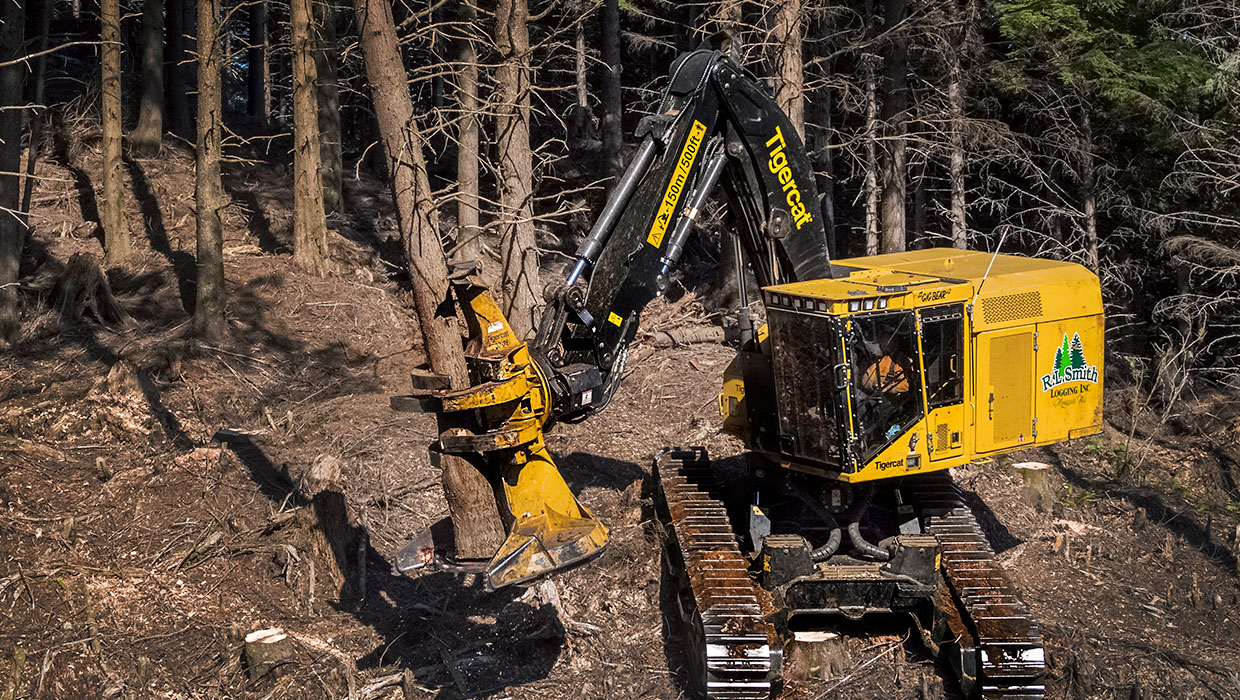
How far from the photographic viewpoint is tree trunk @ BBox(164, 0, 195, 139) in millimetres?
24266

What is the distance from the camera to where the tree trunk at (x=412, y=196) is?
28.4 ft

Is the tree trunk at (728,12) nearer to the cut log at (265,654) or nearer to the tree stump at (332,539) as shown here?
the tree stump at (332,539)

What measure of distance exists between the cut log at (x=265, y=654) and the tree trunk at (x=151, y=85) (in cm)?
1539

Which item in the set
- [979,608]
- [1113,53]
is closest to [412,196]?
[979,608]

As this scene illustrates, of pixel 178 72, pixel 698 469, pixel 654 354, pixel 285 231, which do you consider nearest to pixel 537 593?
pixel 698 469

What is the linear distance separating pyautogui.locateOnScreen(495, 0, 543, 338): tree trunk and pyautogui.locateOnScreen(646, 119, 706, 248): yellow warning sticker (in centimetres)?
357

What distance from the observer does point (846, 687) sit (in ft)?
27.7

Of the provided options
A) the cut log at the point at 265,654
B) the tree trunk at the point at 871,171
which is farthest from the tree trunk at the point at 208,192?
the tree trunk at the point at 871,171

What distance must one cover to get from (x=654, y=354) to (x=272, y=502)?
6052 mm

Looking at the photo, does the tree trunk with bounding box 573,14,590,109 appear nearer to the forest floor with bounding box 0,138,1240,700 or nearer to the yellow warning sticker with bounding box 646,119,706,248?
the forest floor with bounding box 0,138,1240,700

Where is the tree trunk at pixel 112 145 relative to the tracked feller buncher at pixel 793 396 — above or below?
above

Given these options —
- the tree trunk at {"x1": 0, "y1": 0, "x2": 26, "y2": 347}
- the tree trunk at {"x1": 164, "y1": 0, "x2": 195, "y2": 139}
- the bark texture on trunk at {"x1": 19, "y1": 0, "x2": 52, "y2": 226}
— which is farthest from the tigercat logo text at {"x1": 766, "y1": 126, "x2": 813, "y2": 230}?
the tree trunk at {"x1": 164, "y1": 0, "x2": 195, "y2": 139}

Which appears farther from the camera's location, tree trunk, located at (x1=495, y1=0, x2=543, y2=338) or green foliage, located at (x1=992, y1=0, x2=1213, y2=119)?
green foliage, located at (x1=992, y1=0, x2=1213, y2=119)

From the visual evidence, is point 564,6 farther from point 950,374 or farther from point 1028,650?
point 1028,650
